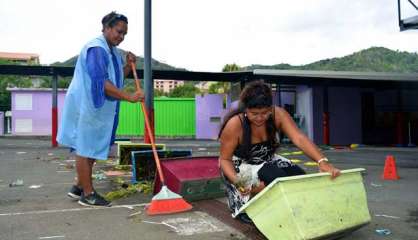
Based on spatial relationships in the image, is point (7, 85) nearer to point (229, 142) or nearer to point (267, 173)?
point (229, 142)

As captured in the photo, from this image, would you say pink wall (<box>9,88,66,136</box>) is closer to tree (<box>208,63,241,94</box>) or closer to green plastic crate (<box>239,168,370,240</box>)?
tree (<box>208,63,241,94</box>)

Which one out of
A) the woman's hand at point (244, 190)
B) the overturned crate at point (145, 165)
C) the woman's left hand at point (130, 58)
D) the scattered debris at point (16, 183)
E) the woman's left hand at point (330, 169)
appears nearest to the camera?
the woman's left hand at point (330, 169)

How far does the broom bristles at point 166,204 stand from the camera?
4691mm

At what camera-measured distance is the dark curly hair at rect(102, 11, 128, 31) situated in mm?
5320

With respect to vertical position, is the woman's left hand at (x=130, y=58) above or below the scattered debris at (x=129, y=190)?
above

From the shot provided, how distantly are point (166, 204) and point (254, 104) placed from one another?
5.10 ft

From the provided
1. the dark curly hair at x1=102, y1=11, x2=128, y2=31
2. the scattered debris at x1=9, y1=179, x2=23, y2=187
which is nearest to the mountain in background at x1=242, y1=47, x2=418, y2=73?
the scattered debris at x1=9, y1=179, x2=23, y2=187

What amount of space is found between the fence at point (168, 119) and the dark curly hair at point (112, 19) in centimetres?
2419

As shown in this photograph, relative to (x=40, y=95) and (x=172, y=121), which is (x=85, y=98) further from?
(x=40, y=95)

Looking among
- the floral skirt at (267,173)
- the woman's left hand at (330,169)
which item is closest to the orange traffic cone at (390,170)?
the floral skirt at (267,173)

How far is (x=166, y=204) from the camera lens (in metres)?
4.72

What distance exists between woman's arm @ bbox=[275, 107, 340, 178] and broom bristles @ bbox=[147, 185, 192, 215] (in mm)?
1404

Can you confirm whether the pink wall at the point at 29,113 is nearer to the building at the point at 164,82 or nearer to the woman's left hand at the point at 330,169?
the building at the point at 164,82

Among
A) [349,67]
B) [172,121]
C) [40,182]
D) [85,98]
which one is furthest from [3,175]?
[349,67]
